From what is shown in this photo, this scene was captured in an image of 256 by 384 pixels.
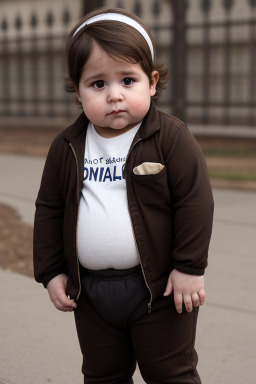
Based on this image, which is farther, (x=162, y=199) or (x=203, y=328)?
(x=203, y=328)

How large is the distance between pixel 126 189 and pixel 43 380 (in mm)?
1134

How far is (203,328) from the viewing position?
11.0 feet

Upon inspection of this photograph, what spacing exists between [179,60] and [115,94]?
7663 mm

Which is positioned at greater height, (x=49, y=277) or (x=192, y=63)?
(x=49, y=277)

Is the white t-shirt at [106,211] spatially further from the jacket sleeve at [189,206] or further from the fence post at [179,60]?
the fence post at [179,60]

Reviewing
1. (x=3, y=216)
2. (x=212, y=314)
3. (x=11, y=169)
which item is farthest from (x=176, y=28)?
(x=212, y=314)

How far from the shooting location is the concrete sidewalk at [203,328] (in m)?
2.95

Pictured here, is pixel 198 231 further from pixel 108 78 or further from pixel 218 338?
pixel 218 338

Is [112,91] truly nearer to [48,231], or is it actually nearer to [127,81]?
[127,81]

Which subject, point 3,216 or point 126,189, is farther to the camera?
point 3,216

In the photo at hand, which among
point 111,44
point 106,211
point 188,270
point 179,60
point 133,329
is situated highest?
point 111,44

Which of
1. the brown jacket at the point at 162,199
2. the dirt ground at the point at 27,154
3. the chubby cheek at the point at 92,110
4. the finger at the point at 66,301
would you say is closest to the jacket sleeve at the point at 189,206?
the brown jacket at the point at 162,199

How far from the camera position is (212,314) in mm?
3512

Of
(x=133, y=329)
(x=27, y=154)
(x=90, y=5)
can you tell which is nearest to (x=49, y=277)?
(x=133, y=329)
